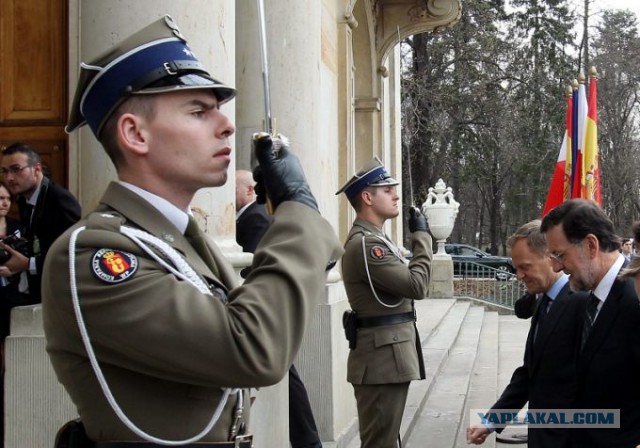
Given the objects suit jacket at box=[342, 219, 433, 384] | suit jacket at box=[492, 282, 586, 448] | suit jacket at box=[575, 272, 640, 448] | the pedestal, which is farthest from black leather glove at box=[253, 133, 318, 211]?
the pedestal

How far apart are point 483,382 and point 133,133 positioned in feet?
34.0

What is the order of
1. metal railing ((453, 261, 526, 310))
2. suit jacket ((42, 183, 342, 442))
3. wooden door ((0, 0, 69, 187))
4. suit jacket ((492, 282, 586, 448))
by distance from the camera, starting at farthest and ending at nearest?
metal railing ((453, 261, 526, 310)) → wooden door ((0, 0, 69, 187)) → suit jacket ((492, 282, 586, 448)) → suit jacket ((42, 183, 342, 442))

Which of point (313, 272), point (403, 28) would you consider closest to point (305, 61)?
point (313, 272)

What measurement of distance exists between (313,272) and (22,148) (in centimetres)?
334

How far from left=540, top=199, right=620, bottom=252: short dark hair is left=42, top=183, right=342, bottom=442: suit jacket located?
2.09 meters

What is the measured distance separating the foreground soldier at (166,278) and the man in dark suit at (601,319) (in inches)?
74.1

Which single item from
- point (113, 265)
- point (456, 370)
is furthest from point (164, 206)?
point (456, 370)

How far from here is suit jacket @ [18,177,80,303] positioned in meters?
4.77

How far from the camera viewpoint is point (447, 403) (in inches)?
400

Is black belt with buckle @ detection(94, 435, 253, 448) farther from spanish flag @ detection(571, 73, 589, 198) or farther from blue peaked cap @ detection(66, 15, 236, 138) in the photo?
spanish flag @ detection(571, 73, 589, 198)

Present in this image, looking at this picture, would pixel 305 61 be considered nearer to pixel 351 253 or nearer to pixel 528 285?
pixel 351 253

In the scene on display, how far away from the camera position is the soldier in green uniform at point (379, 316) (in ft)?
20.6

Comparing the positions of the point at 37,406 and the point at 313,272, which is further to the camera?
the point at 37,406

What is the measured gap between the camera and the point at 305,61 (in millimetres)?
6801
